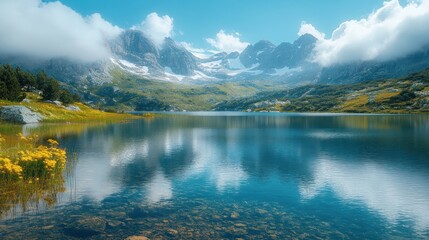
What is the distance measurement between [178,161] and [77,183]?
1796cm

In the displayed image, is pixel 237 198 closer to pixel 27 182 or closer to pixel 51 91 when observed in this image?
pixel 27 182

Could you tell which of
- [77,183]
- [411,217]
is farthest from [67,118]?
[411,217]

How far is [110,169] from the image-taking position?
4091 centimetres

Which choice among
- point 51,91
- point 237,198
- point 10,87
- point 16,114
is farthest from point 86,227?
point 51,91

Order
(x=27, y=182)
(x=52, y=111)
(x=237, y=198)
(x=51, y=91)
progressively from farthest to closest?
(x=51, y=91)
(x=52, y=111)
(x=237, y=198)
(x=27, y=182)

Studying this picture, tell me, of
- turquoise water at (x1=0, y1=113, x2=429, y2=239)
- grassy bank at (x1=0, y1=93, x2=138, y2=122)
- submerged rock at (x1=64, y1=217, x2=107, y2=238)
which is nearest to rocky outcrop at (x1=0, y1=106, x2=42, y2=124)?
grassy bank at (x1=0, y1=93, x2=138, y2=122)

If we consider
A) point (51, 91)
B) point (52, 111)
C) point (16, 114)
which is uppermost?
point (51, 91)

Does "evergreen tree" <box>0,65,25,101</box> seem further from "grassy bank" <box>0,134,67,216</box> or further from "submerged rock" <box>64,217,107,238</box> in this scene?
"submerged rock" <box>64,217,107,238</box>

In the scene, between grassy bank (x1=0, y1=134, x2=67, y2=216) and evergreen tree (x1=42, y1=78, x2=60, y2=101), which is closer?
grassy bank (x1=0, y1=134, x2=67, y2=216)

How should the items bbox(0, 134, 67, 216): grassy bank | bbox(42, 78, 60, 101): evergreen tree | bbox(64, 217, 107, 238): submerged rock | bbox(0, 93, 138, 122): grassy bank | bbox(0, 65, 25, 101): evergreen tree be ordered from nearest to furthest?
bbox(64, 217, 107, 238): submerged rock
bbox(0, 134, 67, 216): grassy bank
bbox(0, 93, 138, 122): grassy bank
bbox(0, 65, 25, 101): evergreen tree
bbox(42, 78, 60, 101): evergreen tree

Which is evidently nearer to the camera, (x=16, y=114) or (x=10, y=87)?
(x=16, y=114)

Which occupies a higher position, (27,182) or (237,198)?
(27,182)

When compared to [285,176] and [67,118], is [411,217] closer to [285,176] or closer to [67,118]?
[285,176]

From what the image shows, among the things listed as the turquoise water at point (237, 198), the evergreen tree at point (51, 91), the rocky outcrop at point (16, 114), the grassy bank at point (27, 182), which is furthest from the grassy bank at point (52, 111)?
the grassy bank at point (27, 182)
